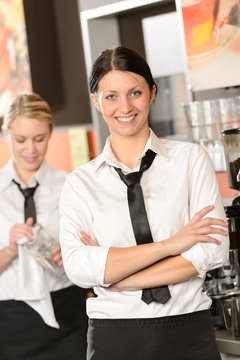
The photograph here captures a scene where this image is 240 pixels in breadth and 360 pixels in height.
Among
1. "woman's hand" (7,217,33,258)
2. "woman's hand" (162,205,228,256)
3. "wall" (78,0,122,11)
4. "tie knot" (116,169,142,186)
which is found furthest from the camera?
"wall" (78,0,122,11)

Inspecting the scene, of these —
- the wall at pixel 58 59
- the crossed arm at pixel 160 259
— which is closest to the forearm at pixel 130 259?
the crossed arm at pixel 160 259

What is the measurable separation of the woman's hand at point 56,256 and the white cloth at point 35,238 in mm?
67

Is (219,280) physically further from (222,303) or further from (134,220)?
(134,220)

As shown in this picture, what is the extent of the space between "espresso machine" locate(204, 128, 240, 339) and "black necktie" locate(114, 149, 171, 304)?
45 centimetres

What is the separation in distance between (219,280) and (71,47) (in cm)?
262

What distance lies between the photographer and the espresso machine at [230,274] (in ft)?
6.86

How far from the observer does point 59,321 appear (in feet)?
8.55

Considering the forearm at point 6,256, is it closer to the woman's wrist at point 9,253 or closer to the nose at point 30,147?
the woman's wrist at point 9,253

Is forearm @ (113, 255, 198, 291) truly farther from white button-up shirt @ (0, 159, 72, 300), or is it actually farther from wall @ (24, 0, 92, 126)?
wall @ (24, 0, 92, 126)

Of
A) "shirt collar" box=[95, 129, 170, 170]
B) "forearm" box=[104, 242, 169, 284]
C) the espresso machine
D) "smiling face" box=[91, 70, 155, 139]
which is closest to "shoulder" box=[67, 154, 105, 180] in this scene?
"shirt collar" box=[95, 129, 170, 170]

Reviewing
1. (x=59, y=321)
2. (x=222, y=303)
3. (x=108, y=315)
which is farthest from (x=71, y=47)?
(x=108, y=315)

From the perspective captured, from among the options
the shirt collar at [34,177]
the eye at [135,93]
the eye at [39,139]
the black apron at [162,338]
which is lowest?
the black apron at [162,338]

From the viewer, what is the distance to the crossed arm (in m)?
1.67

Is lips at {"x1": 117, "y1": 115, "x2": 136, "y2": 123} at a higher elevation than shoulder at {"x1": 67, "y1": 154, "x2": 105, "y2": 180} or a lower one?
higher
